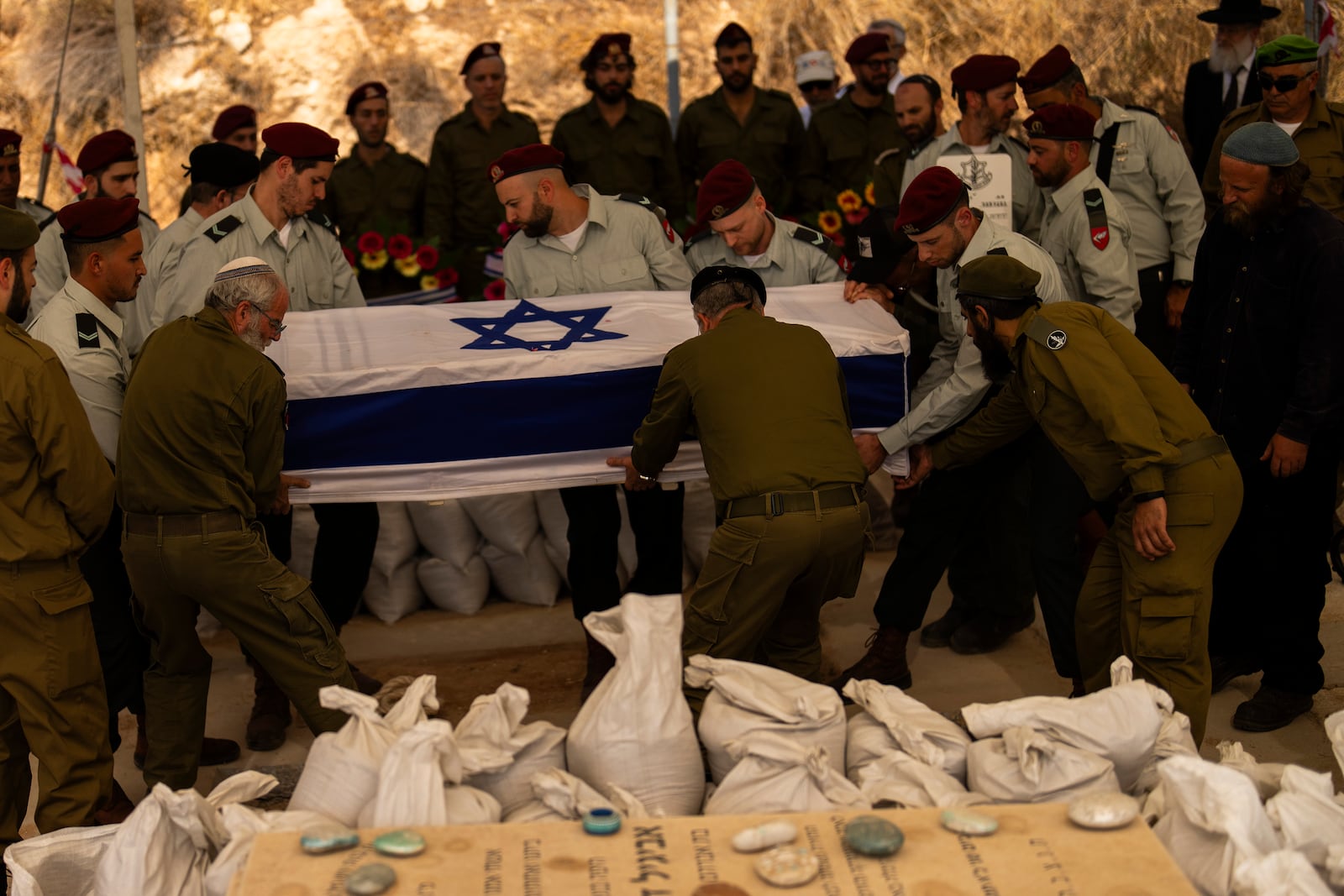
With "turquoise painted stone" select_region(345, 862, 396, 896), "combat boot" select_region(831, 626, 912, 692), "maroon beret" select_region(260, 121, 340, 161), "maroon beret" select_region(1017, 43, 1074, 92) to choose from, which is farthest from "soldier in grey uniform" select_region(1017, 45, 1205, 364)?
"turquoise painted stone" select_region(345, 862, 396, 896)

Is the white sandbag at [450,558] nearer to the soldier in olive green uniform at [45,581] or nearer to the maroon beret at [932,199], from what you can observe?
the soldier in olive green uniform at [45,581]

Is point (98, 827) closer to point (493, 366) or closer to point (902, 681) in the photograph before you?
point (493, 366)

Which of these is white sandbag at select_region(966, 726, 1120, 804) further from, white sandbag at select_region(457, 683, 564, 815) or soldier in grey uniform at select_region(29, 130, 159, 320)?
soldier in grey uniform at select_region(29, 130, 159, 320)

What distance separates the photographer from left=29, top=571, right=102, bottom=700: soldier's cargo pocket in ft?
12.3

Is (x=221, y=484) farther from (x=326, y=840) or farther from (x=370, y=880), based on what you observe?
(x=370, y=880)

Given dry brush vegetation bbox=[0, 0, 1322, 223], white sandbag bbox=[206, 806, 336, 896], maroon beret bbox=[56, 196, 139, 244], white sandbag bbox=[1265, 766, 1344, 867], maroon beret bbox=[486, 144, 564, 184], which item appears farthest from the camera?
dry brush vegetation bbox=[0, 0, 1322, 223]

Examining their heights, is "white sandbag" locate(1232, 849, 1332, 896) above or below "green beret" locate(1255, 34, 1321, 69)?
below

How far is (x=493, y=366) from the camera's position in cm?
469

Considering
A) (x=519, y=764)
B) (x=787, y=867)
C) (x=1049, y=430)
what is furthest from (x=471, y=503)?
(x=787, y=867)

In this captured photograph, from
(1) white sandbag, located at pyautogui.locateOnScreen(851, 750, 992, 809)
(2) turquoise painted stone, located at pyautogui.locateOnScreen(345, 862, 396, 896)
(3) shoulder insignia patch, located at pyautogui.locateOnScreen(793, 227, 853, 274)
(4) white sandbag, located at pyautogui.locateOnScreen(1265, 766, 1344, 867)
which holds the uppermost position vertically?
(3) shoulder insignia patch, located at pyautogui.locateOnScreen(793, 227, 853, 274)

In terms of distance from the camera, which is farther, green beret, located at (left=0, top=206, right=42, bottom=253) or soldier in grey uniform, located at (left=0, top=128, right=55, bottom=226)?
soldier in grey uniform, located at (left=0, top=128, right=55, bottom=226)

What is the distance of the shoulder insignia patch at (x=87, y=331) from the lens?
14.6ft

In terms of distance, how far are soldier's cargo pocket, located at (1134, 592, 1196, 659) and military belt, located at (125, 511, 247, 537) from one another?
8.18 feet

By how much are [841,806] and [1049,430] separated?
1.67 meters
